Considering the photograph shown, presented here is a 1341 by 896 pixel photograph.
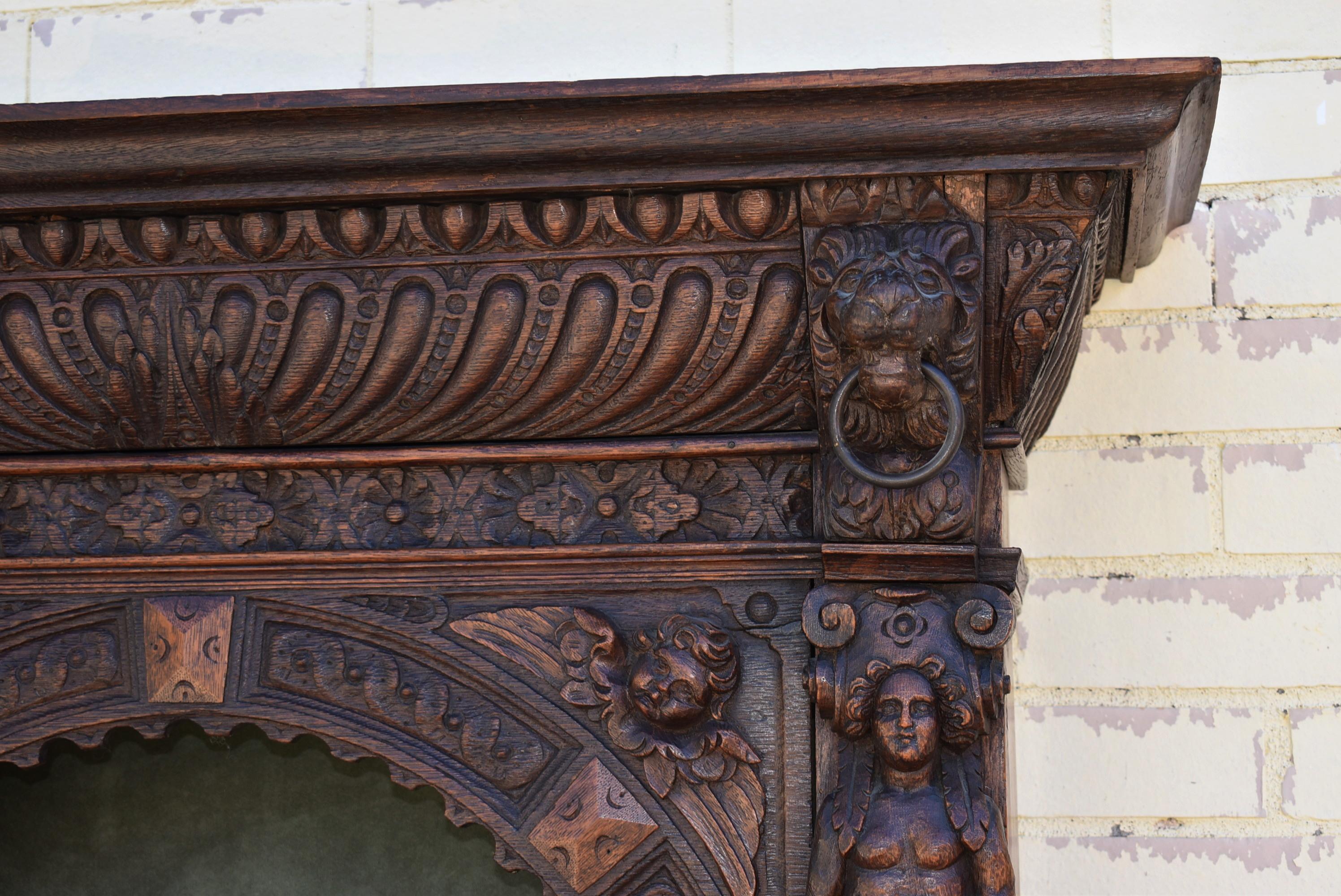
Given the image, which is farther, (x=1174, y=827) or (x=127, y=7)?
(x=127, y=7)

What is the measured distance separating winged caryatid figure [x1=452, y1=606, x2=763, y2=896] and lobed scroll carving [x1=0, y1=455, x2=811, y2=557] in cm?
Answer: 8

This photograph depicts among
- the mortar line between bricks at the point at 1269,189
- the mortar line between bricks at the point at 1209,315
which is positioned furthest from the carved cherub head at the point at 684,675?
the mortar line between bricks at the point at 1269,189

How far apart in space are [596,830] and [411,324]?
0.43 metres

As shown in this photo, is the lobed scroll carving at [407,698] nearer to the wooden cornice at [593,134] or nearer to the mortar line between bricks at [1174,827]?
the wooden cornice at [593,134]

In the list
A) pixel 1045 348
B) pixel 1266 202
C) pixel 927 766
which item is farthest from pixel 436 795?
pixel 1266 202

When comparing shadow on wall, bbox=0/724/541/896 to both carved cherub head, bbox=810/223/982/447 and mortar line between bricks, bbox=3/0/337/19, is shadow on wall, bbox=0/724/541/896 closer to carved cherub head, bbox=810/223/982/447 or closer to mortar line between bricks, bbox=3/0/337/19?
carved cherub head, bbox=810/223/982/447

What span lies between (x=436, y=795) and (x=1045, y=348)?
78 cm

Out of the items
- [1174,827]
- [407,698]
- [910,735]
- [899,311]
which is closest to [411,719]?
[407,698]

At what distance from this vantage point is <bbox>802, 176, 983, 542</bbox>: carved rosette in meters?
0.93

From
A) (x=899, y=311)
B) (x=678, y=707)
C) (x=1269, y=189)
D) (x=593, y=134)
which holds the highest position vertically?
(x=1269, y=189)

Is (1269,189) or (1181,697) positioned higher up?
(1269,189)

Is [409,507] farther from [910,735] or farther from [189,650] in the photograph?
[910,735]

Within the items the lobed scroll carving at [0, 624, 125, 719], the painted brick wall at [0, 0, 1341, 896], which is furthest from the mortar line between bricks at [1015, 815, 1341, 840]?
the lobed scroll carving at [0, 624, 125, 719]

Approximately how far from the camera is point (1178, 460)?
4.39ft
